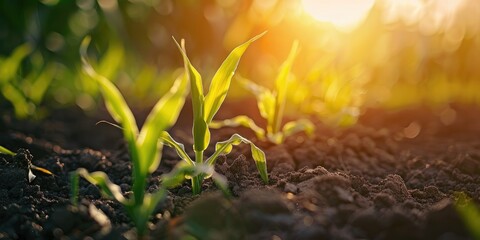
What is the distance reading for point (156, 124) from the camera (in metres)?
1.24

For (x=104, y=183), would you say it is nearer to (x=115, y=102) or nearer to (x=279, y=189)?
(x=115, y=102)

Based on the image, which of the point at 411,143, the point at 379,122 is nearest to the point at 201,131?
the point at 411,143

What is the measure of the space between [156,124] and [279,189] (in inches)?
17.3

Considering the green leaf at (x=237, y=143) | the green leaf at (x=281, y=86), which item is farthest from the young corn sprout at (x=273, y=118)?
the green leaf at (x=237, y=143)

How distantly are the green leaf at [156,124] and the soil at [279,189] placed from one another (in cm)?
14

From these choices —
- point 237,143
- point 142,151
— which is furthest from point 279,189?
point 142,151

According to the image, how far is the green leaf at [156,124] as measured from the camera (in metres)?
1.23

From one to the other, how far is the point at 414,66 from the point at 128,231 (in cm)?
426

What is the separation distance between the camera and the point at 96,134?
118 inches

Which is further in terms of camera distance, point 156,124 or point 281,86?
point 281,86

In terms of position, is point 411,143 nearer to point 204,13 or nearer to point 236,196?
point 236,196

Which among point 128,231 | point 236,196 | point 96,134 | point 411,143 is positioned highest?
point 411,143

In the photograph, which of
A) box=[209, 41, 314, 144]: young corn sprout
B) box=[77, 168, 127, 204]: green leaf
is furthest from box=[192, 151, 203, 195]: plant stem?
box=[209, 41, 314, 144]: young corn sprout

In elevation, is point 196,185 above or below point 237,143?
below
